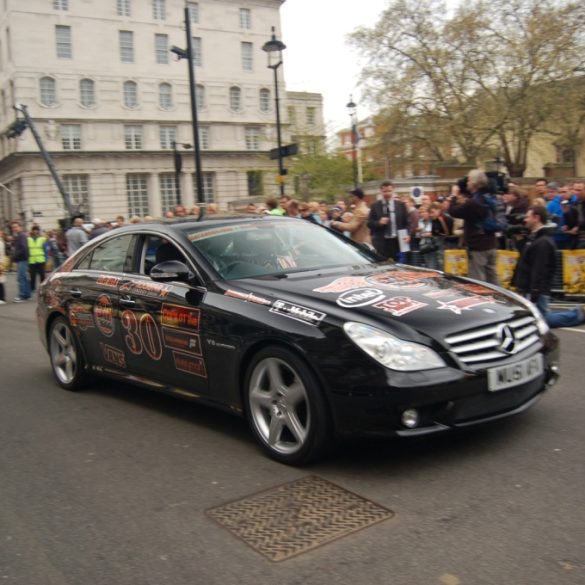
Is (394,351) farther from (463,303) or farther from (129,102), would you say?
(129,102)

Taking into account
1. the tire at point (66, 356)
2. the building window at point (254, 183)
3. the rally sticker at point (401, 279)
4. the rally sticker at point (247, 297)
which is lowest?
the tire at point (66, 356)

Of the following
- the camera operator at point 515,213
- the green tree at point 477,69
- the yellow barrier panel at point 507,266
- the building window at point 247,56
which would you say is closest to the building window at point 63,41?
the building window at point 247,56

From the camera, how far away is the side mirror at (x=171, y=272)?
16.0 feet

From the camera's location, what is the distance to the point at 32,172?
58.1m

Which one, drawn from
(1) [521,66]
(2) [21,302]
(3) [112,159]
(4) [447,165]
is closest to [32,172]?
(3) [112,159]

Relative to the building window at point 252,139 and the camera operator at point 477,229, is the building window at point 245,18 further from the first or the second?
the camera operator at point 477,229

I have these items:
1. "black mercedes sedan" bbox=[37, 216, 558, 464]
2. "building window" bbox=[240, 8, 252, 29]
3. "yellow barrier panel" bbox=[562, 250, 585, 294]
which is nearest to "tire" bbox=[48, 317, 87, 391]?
"black mercedes sedan" bbox=[37, 216, 558, 464]

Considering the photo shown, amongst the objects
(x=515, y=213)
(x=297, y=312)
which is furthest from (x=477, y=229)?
(x=297, y=312)

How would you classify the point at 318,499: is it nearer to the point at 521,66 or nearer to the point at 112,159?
the point at 521,66

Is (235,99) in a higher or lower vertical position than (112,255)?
higher

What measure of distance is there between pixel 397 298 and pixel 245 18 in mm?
71041

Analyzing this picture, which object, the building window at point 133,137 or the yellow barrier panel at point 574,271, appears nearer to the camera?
the yellow barrier panel at point 574,271

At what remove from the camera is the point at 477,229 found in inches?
371

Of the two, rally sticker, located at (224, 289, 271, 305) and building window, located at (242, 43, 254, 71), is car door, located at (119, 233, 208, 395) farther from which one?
building window, located at (242, 43, 254, 71)
